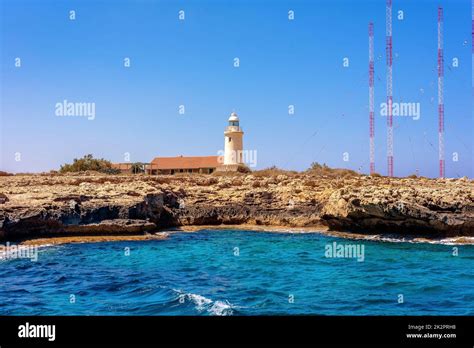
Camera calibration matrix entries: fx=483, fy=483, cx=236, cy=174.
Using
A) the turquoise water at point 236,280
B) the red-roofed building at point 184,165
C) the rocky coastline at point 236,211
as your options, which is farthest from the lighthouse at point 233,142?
the turquoise water at point 236,280

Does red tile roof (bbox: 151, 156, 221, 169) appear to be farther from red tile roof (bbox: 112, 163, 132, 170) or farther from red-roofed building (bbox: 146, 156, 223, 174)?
red tile roof (bbox: 112, 163, 132, 170)

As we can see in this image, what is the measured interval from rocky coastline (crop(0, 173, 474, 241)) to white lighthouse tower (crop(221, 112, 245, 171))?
89.4 ft

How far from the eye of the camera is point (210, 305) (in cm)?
1191

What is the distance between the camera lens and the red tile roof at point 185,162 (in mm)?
65188

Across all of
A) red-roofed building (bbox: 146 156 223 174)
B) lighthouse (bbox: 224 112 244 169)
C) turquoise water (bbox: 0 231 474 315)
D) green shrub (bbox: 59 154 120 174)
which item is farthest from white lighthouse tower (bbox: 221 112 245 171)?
turquoise water (bbox: 0 231 474 315)

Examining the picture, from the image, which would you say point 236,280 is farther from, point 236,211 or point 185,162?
point 185,162

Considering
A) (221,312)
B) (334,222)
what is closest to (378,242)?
(334,222)

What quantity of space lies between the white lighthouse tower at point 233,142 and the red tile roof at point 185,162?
324 cm

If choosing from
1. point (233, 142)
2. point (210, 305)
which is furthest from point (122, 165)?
point (210, 305)

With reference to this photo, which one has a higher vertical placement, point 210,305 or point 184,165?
point 184,165

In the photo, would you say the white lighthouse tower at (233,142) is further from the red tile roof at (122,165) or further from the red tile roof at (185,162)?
the red tile roof at (122,165)

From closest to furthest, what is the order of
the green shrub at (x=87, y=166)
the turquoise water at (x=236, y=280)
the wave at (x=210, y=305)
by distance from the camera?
the wave at (x=210, y=305), the turquoise water at (x=236, y=280), the green shrub at (x=87, y=166)

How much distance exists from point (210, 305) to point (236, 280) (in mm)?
3569
